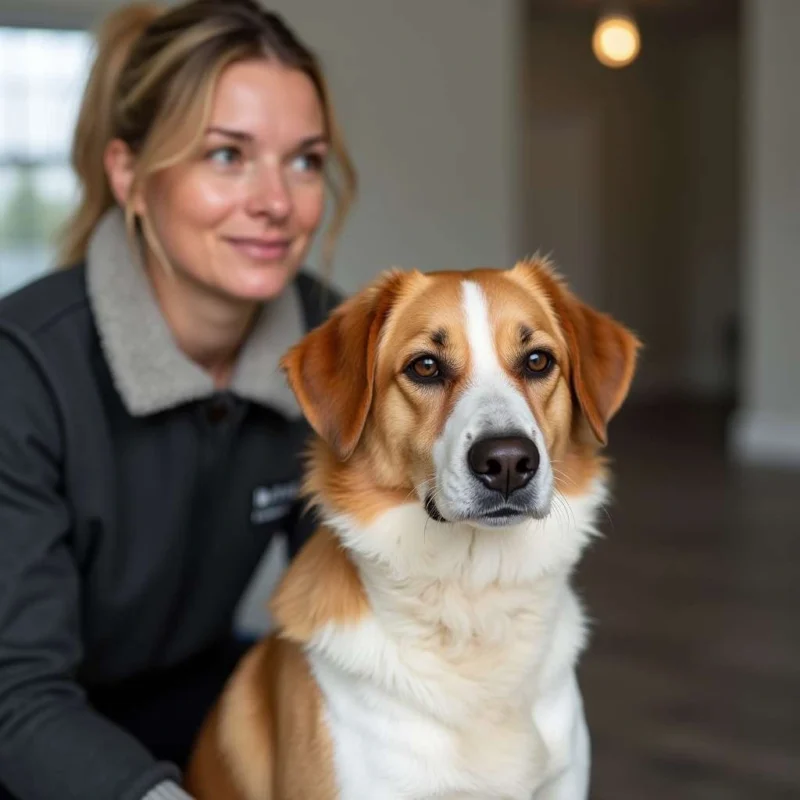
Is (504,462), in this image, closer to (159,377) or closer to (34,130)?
(159,377)

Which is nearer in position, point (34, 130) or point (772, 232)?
point (34, 130)

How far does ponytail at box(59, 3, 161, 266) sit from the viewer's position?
183 cm

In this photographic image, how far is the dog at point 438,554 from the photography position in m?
1.28

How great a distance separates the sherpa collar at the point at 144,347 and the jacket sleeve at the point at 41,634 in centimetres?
12

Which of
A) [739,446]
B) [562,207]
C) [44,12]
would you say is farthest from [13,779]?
[562,207]

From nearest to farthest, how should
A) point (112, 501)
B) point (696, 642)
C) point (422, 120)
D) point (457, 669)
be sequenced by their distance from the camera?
point (457, 669) < point (112, 501) < point (696, 642) < point (422, 120)

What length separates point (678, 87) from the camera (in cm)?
1039

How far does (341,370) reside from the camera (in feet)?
4.61

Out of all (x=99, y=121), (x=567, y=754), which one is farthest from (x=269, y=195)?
(x=567, y=754)

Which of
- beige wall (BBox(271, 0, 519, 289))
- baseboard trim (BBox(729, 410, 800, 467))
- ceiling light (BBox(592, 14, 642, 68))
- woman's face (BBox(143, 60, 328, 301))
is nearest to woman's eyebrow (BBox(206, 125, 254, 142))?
woman's face (BBox(143, 60, 328, 301))

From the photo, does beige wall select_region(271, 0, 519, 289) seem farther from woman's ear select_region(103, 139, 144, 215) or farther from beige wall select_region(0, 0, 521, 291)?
woman's ear select_region(103, 139, 144, 215)

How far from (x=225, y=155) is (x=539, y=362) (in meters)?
0.59

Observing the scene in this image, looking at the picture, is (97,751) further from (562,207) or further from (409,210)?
(562,207)

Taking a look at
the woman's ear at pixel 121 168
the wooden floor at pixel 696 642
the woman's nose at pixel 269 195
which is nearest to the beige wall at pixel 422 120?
the wooden floor at pixel 696 642
